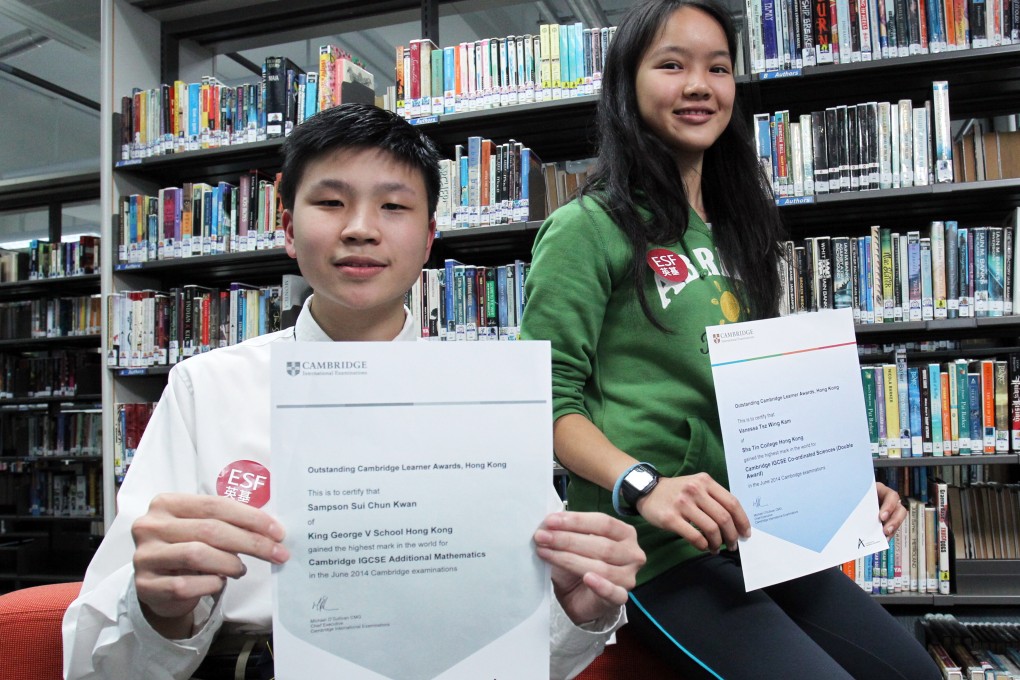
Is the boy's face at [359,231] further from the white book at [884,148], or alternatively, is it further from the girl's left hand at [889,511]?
the white book at [884,148]

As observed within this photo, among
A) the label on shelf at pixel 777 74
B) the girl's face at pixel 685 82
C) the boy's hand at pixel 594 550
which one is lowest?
the boy's hand at pixel 594 550

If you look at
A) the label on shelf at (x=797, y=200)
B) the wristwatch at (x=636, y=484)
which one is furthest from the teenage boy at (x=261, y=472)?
the label on shelf at (x=797, y=200)

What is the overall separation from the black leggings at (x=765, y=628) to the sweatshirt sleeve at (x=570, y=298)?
0.26 metres

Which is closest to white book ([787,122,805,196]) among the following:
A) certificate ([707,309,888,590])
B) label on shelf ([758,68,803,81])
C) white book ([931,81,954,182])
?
label on shelf ([758,68,803,81])

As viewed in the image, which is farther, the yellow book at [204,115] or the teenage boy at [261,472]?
the yellow book at [204,115]

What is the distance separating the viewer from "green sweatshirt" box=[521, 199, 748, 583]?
97 centimetres

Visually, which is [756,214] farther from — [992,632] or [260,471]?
[992,632]

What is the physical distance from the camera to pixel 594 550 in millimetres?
669

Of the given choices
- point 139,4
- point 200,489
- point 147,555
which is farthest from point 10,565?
point 147,555

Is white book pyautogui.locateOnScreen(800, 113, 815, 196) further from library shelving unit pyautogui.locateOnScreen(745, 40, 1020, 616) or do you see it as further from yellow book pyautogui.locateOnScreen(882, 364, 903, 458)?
yellow book pyautogui.locateOnScreen(882, 364, 903, 458)

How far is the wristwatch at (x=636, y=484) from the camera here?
33.3 inches

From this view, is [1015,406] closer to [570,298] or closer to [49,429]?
[570,298]

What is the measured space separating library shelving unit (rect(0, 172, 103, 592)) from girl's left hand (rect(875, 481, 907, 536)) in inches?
205

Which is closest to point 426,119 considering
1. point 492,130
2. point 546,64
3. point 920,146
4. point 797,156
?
point 492,130
